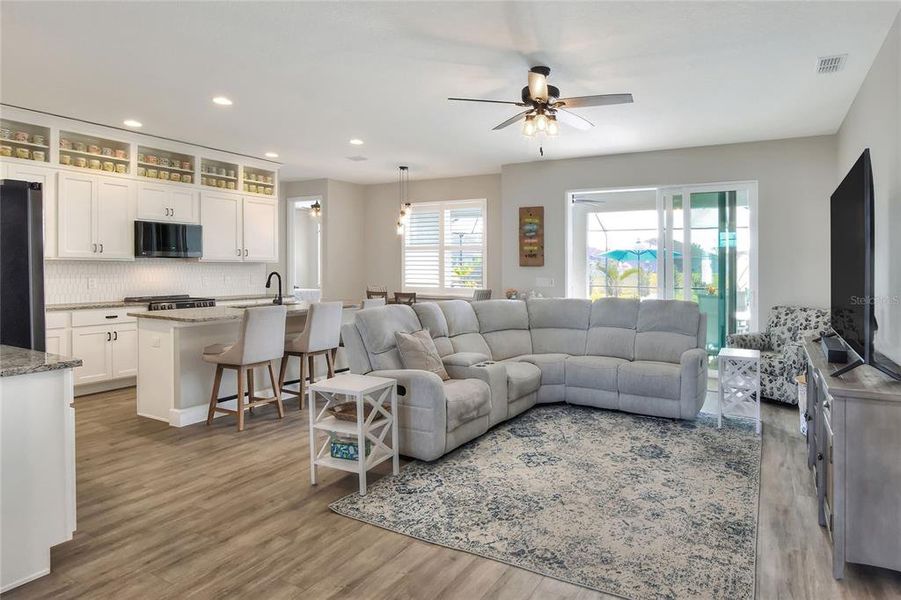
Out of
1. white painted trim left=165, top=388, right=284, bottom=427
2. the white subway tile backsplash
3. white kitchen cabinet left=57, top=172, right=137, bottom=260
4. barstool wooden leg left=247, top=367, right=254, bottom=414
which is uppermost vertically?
white kitchen cabinet left=57, top=172, right=137, bottom=260

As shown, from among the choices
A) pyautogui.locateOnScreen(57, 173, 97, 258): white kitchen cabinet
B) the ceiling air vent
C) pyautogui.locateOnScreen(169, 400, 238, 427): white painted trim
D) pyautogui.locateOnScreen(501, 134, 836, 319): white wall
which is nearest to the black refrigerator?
pyautogui.locateOnScreen(169, 400, 238, 427): white painted trim

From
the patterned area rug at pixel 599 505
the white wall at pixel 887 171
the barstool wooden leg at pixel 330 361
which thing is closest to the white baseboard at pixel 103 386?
the barstool wooden leg at pixel 330 361

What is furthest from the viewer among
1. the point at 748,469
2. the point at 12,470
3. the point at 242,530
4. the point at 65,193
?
the point at 65,193

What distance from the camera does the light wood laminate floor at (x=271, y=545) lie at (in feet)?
7.48

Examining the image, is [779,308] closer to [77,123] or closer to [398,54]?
[398,54]

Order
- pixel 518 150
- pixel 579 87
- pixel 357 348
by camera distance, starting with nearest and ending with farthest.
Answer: pixel 357 348 < pixel 579 87 < pixel 518 150

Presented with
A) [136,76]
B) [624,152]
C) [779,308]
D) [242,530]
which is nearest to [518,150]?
[624,152]

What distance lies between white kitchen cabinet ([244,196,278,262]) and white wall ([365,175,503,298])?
2084 millimetres

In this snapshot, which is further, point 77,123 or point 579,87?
point 77,123

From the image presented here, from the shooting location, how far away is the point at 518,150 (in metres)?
6.75

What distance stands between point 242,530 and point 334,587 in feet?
2.53

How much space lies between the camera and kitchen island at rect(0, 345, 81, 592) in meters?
2.25

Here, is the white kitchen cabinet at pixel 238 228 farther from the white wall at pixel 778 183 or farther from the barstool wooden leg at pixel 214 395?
the white wall at pixel 778 183

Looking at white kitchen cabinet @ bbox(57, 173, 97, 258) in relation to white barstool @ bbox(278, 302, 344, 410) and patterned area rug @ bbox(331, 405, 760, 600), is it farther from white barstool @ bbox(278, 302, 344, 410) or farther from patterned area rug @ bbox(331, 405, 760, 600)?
patterned area rug @ bbox(331, 405, 760, 600)
